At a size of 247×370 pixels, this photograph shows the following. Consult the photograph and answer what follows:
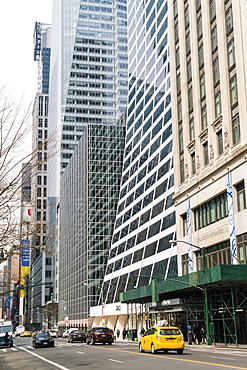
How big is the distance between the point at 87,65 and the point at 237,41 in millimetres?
112045

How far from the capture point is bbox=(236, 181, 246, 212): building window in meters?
38.6

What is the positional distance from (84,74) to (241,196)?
377 feet

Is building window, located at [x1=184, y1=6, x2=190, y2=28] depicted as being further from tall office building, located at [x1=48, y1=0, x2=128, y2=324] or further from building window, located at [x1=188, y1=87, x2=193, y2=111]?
tall office building, located at [x1=48, y1=0, x2=128, y2=324]

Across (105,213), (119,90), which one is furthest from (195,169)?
(119,90)

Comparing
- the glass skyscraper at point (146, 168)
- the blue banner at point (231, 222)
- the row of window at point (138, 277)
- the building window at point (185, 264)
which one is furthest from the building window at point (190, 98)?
the row of window at point (138, 277)

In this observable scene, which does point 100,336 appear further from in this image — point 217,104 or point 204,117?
point 217,104

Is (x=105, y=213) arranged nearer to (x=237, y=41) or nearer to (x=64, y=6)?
(x=237, y=41)

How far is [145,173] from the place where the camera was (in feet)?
260

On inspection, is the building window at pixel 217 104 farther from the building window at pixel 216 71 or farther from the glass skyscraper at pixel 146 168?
the glass skyscraper at pixel 146 168

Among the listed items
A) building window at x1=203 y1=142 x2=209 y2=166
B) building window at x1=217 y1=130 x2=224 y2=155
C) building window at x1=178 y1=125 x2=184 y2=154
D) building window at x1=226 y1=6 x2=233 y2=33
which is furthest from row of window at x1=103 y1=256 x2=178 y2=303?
building window at x1=226 y1=6 x2=233 y2=33

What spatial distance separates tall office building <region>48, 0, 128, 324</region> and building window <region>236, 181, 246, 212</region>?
317ft

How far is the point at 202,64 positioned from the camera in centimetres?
4862

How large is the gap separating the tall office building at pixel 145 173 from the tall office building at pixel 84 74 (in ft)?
Answer: 144

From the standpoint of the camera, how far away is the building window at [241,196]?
3862cm
